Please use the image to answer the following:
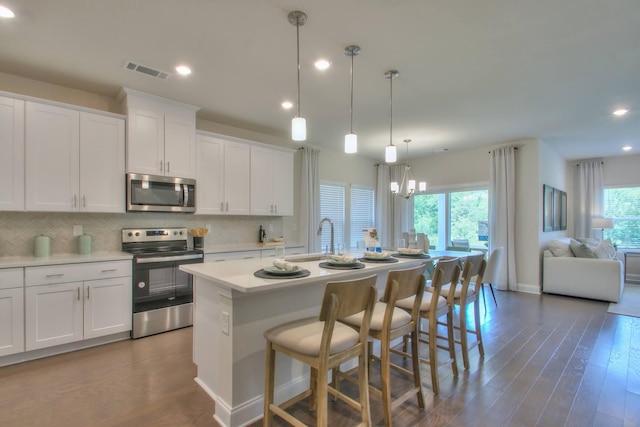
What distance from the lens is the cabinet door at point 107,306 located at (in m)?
3.13

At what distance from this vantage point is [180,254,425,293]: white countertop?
5.66 ft

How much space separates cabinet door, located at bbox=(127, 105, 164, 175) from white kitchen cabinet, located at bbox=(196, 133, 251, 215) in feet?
1.67

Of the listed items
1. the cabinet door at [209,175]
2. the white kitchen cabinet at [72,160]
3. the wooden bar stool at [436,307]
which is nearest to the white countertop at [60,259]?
the white kitchen cabinet at [72,160]

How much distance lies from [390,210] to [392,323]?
18.2 feet

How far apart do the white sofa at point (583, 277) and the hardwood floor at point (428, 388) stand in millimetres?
1683

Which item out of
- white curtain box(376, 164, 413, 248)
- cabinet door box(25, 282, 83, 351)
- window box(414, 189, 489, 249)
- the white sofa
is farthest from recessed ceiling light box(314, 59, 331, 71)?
the white sofa

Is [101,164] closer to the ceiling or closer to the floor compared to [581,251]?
closer to the ceiling

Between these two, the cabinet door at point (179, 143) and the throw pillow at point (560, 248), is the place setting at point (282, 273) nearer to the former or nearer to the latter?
the cabinet door at point (179, 143)

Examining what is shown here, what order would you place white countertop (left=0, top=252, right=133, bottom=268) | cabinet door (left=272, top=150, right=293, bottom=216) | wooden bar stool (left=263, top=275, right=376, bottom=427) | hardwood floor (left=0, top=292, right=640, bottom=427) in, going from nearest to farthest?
1. wooden bar stool (left=263, top=275, right=376, bottom=427)
2. hardwood floor (left=0, top=292, right=640, bottom=427)
3. white countertop (left=0, top=252, right=133, bottom=268)
4. cabinet door (left=272, top=150, right=293, bottom=216)

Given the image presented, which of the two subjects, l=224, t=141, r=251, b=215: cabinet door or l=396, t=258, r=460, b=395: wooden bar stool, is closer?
l=396, t=258, r=460, b=395: wooden bar stool

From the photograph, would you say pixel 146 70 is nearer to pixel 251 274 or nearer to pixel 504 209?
pixel 251 274

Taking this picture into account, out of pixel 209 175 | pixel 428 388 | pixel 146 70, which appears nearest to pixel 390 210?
pixel 209 175

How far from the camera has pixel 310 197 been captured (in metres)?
5.59

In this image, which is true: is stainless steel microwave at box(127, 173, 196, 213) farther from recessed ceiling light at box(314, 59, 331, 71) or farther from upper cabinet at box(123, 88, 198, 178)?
recessed ceiling light at box(314, 59, 331, 71)
